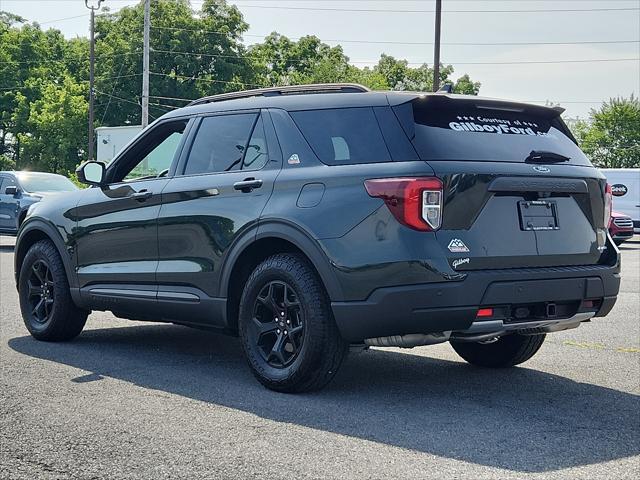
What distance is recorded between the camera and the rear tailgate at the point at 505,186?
550 cm


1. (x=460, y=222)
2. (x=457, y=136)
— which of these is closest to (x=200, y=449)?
(x=460, y=222)

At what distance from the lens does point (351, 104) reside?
6.04m

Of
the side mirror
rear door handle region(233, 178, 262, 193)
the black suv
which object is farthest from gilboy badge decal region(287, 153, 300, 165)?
the side mirror

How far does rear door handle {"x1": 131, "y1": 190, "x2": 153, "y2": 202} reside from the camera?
23.4 ft

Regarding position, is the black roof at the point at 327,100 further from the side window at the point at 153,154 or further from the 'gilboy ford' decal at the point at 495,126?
the side window at the point at 153,154

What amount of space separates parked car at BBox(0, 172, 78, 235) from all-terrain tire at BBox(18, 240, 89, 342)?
12.7 metres

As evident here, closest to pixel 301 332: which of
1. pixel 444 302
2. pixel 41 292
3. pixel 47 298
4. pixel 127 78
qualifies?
pixel 444 302

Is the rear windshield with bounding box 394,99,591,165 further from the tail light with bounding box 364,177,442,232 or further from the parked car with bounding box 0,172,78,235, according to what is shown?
the parked car with bounding box 0,172,78,235

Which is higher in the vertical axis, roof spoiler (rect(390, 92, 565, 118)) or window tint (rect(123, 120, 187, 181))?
roof spoiler (rect(390, 92, 565, 118))

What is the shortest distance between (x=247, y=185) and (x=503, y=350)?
2230mm

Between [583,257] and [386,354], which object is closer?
[583,257]

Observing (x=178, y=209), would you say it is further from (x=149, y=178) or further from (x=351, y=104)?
(x=351, y=104)

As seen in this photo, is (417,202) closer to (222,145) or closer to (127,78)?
(222,145)

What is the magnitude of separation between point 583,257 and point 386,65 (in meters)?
96.6
